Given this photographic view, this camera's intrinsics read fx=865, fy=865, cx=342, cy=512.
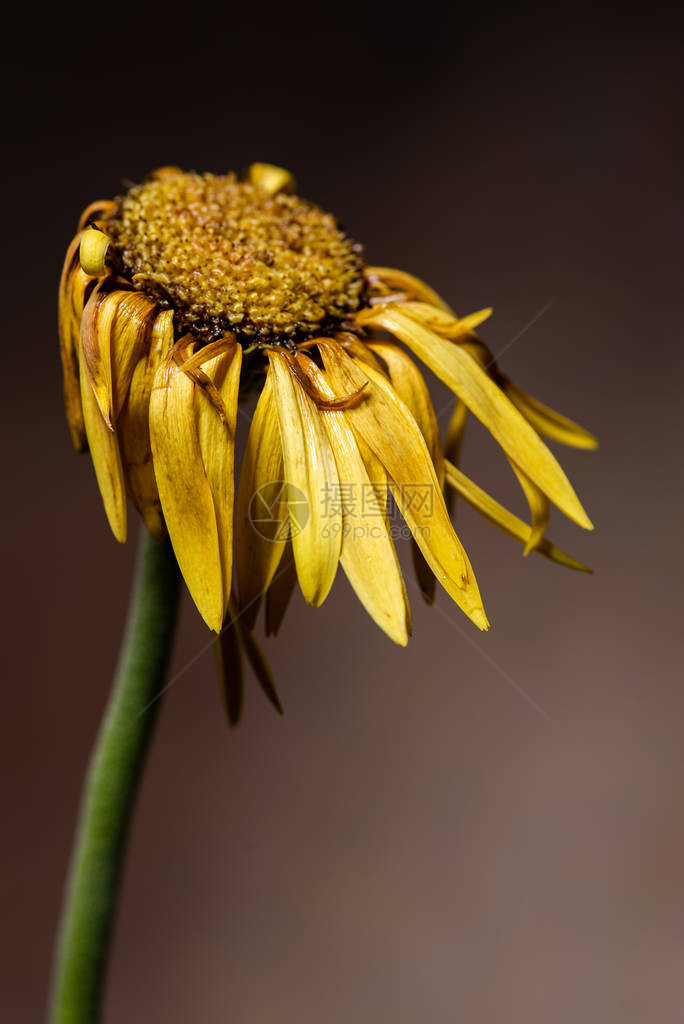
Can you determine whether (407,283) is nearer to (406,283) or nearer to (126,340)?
(406,283)

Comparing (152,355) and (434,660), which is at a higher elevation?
(152,355)

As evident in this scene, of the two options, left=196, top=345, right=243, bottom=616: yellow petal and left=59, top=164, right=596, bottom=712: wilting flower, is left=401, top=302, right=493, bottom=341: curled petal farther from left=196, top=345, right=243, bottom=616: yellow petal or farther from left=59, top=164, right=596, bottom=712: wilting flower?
left=196, top=345, right=243, bottom=616: yellow petal

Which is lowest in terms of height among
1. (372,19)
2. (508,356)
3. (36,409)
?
(36,409)

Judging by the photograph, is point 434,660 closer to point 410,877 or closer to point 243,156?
point 410,877

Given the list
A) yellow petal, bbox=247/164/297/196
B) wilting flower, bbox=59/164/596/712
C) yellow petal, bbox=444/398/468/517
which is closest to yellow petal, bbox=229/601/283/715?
wilting flower, bbox=59/164/596/712

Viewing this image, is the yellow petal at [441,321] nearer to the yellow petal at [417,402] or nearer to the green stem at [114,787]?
the yellow petal at [417,402]

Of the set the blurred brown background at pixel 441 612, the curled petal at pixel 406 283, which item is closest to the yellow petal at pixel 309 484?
the curled petal at pixel 406 283

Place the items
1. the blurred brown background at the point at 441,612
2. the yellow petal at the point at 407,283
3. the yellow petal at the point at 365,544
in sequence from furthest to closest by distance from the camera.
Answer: the blurred brown background at the point at 441,612, the yellow petal at the point at 407,283, the yellow petal at the point at 365,544

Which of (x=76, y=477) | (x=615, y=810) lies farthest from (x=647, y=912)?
(x=76, y=477)
